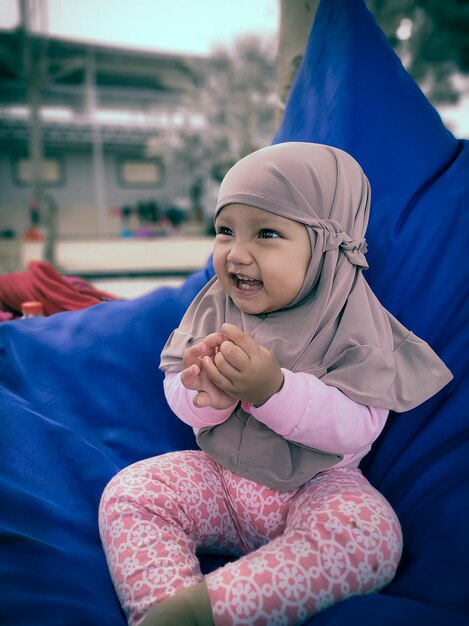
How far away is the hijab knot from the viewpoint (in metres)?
0.92

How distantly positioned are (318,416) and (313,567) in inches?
8.7

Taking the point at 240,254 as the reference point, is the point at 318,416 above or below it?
below

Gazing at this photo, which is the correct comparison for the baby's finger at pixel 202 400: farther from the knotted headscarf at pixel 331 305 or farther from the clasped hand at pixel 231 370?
the knotted headscarf at pixel 331 305

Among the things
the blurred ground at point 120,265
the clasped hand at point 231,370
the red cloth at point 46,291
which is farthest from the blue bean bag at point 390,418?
the blurred ground at point 120,265

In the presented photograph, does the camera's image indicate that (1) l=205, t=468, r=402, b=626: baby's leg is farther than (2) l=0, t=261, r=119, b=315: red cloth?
No

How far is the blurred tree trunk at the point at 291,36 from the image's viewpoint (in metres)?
2.03

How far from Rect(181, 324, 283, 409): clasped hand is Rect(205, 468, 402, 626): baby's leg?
0.69 feet

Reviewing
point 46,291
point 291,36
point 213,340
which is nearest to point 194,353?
point 213,340

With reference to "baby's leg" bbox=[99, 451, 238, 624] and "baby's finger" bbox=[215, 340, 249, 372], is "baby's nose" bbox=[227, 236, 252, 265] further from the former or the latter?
"baby's leg" bbox=[99, 451, 238, 624]

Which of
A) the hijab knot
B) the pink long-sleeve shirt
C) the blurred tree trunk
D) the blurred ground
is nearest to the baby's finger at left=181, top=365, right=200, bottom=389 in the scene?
the pink long-sleeve shirt

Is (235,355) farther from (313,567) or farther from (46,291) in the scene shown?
(46,291)

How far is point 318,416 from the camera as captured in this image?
817mm

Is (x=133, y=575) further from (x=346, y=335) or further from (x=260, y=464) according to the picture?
(x=346, y=335)

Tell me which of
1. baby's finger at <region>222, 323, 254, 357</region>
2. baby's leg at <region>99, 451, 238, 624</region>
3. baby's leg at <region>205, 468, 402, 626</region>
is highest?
baby's finger at <region>222, 323, 254, 357</region>
